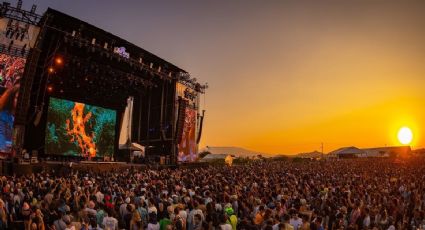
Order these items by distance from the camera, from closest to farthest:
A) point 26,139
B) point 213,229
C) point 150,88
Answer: point 213,229, point 26,139, point 150,88

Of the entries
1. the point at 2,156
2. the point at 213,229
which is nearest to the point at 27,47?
the point at 2,156

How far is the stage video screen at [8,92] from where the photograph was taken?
2008 cm

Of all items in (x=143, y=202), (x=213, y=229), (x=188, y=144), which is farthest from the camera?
(x=188, y=144)

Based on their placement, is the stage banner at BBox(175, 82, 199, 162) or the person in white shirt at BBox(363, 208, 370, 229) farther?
the stage banner at BBox(175, 82, 199, 162)

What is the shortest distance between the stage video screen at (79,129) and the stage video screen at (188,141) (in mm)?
6351

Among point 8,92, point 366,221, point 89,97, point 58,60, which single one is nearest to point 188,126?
point 89,97

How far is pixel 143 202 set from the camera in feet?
33.0

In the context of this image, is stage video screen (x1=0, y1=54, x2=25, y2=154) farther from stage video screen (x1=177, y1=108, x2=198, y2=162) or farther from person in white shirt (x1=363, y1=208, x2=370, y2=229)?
person in white shirt (x1=363, y1=208, x2=370, y2=229)

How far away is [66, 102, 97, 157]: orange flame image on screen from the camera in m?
29.0

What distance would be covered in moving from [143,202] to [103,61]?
19147mm

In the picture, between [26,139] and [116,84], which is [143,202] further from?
[116,84]

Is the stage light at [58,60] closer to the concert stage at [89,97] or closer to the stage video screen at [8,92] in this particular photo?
the concert stage at [89,97]

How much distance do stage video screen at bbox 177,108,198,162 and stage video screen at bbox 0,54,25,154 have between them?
1620 centimetres

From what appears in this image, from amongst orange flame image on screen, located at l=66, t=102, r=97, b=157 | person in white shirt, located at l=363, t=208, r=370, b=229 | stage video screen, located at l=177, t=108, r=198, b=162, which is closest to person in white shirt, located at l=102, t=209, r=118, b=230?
person in white shirt, located at l=363, t=208, r=370, b=229
